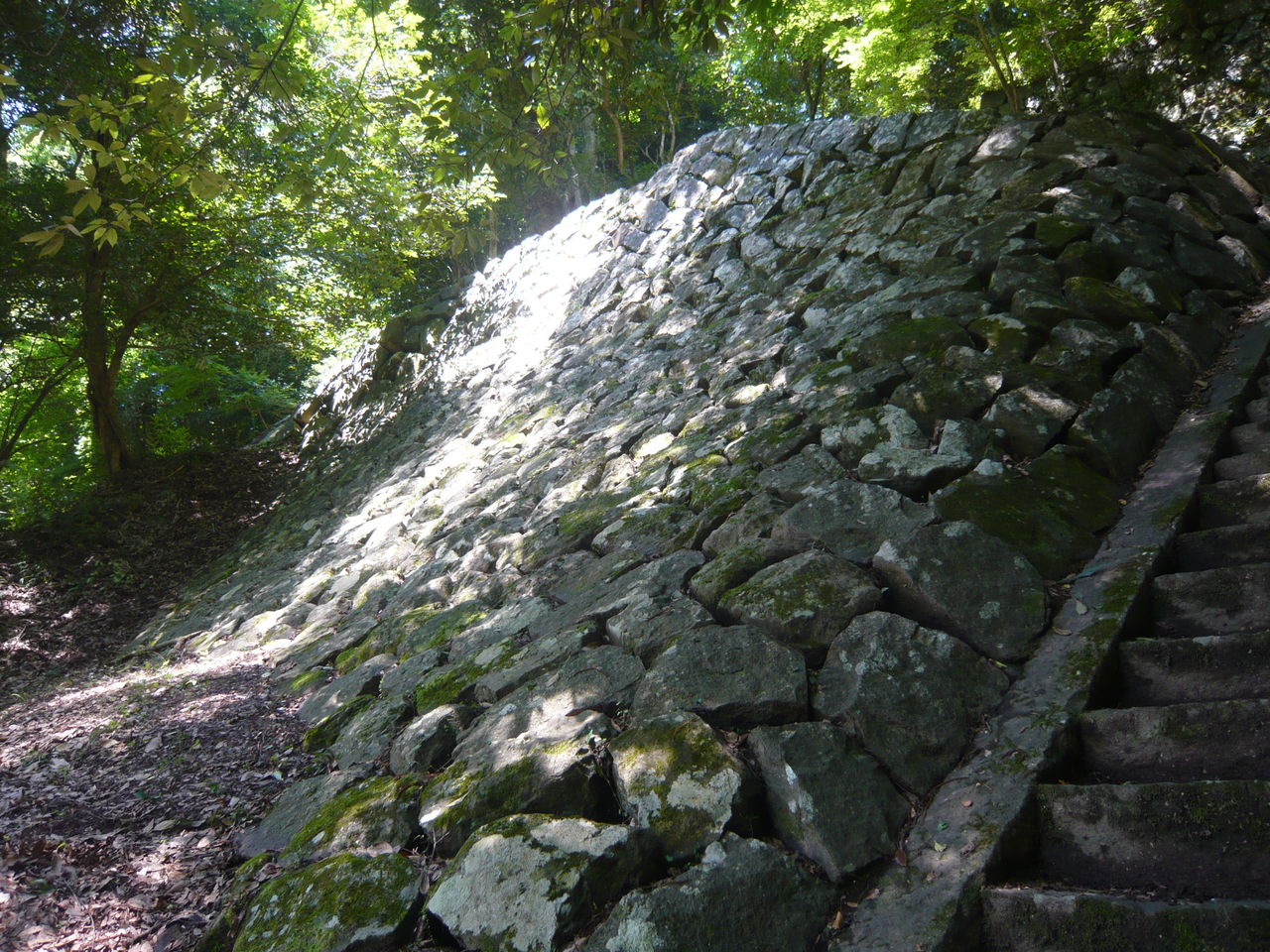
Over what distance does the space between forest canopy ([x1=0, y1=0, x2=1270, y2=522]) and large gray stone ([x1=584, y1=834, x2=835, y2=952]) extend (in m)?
2.82

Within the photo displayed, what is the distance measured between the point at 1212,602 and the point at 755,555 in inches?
57.3

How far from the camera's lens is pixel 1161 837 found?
1658mm

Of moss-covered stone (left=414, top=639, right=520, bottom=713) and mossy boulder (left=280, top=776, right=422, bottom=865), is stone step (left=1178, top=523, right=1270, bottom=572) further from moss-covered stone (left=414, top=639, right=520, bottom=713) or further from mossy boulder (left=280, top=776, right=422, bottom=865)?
mossy boulder (left=280, top=776, right=422, bottom=865)

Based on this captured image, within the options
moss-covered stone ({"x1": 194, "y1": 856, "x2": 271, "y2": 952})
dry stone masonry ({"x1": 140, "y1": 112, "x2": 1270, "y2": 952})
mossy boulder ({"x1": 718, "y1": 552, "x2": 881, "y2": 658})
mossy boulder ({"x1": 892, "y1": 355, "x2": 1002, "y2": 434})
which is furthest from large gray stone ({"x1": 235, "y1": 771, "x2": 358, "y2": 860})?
mossy boulder ({"x1": 892, "y1": 355, "x2": 1002, "y2": 434})

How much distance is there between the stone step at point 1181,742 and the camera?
1783mm

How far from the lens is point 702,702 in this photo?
2.35 meters

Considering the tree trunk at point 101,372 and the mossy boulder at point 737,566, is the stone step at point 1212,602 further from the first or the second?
the tree trunk at point 101,372

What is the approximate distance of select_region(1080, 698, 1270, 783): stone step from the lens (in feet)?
5.85

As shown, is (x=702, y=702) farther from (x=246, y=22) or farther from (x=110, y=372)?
(x=246, y=22)

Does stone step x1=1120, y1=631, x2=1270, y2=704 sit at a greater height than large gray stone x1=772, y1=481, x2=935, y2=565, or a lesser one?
lesser

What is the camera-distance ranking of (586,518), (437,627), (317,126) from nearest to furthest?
(437,627) → (586,518) → (317,126)

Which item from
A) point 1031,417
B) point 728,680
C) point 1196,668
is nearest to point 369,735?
point 728,680

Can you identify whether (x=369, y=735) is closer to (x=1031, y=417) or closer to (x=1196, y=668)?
(x=1196, y=668)

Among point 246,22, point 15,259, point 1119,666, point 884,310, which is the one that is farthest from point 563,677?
point 246,22
